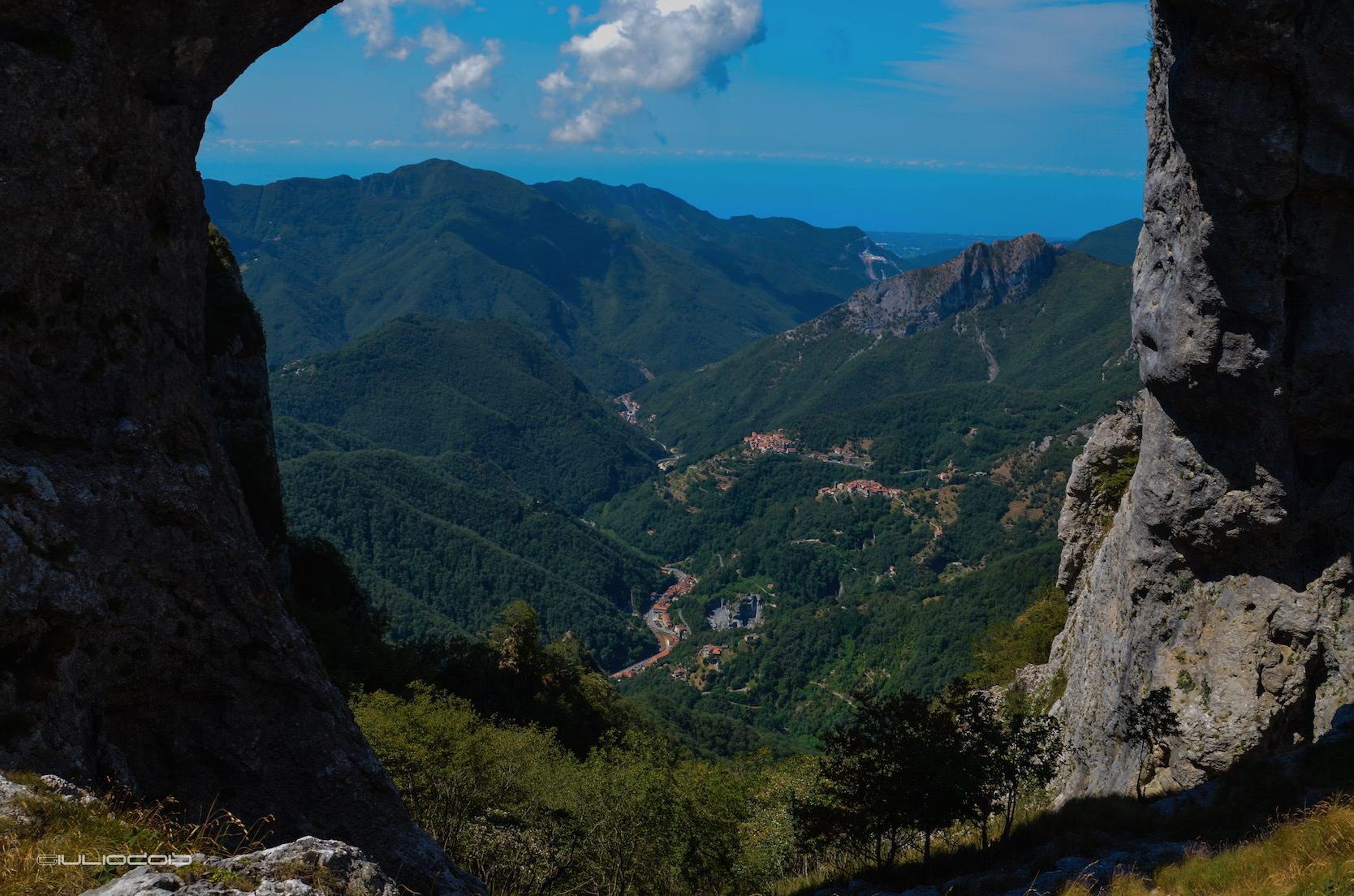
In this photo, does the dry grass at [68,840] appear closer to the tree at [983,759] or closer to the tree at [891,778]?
the tree at [891,778]

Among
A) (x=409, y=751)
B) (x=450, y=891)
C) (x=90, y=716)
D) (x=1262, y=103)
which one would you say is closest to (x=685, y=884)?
(x=409, y=751)

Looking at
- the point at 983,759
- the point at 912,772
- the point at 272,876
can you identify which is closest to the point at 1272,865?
the point at 983,759

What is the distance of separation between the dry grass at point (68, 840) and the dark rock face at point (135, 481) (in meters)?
2.01

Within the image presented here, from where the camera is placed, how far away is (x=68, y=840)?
9.42 m

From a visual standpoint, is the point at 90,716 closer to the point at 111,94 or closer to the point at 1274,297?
the point at 111,94

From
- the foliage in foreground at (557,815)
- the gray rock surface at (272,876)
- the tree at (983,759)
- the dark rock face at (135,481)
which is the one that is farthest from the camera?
the foliage in foreground at (557,815)

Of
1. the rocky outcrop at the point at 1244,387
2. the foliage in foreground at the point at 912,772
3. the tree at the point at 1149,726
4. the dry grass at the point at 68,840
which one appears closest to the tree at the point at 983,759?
the foliage in foreground at the point at 912,772

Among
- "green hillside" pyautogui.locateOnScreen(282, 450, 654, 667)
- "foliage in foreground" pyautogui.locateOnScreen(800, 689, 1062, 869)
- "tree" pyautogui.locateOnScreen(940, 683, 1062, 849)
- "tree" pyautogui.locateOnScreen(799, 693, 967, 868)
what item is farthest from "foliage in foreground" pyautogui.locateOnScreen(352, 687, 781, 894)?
"green hillside" pyautogui.locateOnScreen(282, 450, 654, 667)

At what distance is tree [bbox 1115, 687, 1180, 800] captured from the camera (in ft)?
73.6

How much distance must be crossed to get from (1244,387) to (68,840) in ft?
87.2

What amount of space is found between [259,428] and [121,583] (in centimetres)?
2226

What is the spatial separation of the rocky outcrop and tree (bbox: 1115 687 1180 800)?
0.31 meters

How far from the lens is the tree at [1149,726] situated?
2244cm

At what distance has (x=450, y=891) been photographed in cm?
1594
